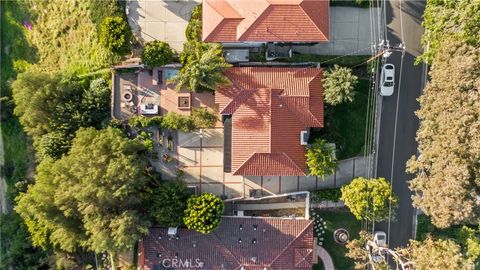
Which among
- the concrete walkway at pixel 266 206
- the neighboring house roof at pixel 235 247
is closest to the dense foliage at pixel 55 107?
the neighboring house roof at pixel 235 247

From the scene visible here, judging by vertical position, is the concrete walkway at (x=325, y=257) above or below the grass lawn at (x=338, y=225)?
below

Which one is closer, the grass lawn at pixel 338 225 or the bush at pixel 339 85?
the bush at pixel 339 85

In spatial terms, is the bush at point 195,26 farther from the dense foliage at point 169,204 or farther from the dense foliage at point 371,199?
the dense foliage at point 371,199

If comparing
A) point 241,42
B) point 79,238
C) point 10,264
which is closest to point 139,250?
point 79,238

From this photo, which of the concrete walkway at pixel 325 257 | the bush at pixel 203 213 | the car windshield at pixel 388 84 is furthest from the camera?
the concrete walkway at pixel 325 257

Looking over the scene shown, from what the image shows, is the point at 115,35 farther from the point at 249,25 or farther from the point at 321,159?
the point at 321,159

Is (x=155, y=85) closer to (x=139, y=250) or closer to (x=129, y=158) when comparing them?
(x=129, y=158)
